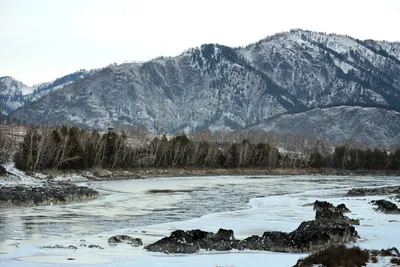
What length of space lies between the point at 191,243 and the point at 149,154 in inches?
3866

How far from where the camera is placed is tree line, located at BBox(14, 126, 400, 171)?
88500mm

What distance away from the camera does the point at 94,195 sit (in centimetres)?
5194

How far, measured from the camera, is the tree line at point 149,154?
8850 cm

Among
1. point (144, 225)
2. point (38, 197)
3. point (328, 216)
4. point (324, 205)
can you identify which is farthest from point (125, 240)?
point (38, 197)

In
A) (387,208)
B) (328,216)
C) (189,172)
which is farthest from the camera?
(189,172)

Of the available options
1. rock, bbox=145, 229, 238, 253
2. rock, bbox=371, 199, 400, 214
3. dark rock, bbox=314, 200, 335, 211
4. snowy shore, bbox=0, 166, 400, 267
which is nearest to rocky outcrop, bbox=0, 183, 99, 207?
snowy shore, bbox=0, 166, 400, 267

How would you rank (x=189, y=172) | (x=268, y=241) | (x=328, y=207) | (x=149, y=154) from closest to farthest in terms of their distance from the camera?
(x=268, y=241)
(x=328, y=207)
(x=149, y=154)
(x=189, y=172)

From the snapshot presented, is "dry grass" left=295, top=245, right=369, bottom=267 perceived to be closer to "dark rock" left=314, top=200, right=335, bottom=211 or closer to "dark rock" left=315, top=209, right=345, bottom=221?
"dark rock" left=315, top=209, right=345, bottom=221

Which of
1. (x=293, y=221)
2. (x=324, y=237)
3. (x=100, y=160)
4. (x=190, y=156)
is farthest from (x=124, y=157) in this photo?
(x=324, y=237)

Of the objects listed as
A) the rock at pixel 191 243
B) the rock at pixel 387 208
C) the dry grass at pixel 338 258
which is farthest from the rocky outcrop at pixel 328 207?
the dry grass at pixel 338 258

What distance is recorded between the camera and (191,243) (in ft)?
72.5

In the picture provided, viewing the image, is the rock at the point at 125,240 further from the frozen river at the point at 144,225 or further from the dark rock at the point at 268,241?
the dark rock at the point at 268,241

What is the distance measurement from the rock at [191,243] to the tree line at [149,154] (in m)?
65.1

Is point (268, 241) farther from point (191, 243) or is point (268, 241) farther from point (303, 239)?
point (191, 243)
